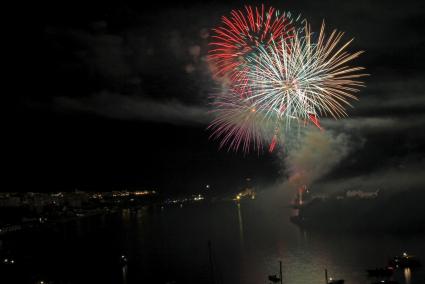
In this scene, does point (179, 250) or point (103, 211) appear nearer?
point (179, 250)

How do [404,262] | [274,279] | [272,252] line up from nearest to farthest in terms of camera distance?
[274,279], [404,262], [272,252]

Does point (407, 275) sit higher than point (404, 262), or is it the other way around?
point (404, 262)

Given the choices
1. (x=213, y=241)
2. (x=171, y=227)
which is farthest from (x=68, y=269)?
(x=171, y=227)

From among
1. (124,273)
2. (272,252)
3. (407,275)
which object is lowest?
(407,275)

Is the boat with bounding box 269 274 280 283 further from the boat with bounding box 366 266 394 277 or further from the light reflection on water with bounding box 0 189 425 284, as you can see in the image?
the boat with bounding box 366 266 394 277

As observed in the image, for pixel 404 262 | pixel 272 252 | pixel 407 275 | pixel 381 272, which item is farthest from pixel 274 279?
pixel 272 252

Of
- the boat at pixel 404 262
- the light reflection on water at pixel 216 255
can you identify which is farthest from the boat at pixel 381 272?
the boat at pixel 404 262

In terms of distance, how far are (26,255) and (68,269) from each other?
8.34 meters

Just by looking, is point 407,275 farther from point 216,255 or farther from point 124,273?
point 124,273

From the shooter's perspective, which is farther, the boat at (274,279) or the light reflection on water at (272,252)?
the light reflection on water at (272,252)

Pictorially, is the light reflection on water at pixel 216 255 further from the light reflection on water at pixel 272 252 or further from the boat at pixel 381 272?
the boat at pixel 381 272

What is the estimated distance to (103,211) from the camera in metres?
110

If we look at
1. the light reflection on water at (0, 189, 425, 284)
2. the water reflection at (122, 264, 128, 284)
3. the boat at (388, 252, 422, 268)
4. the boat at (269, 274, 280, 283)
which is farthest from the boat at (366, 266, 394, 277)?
the water reflection at (122, 264, 128, 284)

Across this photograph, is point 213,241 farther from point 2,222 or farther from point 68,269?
point 2,222
